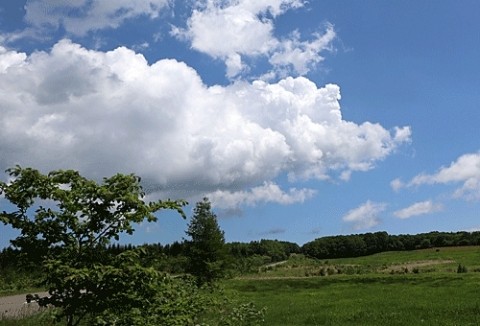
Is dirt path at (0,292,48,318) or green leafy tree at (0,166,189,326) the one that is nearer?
green leafy tree at (0,166,189,326)

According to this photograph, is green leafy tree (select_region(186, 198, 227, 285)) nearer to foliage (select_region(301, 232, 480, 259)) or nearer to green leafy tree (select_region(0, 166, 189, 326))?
green leafy tree (select_region(0, 166, 189, 326))

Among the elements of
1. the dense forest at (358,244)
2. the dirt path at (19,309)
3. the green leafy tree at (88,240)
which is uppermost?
the dense forest at (358,244)

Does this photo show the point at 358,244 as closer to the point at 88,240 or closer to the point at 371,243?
the point at 371,243

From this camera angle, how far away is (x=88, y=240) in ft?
21.6

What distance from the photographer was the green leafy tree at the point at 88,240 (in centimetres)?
624

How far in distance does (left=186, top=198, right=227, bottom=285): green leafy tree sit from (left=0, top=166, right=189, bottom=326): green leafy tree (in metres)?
30.9

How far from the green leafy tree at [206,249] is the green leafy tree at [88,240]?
30.9 m

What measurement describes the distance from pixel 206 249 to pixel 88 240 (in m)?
33.4

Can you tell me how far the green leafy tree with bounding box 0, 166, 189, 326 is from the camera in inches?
246

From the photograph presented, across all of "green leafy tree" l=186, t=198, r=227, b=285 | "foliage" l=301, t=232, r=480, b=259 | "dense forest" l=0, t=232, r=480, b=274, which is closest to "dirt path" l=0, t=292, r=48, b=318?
"green leafy tree" l=186, t=198, r=227, b=285

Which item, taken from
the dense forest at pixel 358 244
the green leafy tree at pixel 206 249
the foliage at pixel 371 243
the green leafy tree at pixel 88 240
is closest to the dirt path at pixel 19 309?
the green leafy tree at pixel 206 249

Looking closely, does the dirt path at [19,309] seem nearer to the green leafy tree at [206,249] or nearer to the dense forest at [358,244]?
the green leafy tree at [206,249]

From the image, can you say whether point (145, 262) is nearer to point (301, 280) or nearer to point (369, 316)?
point (369, 316)

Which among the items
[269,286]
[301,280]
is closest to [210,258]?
[269,286]
